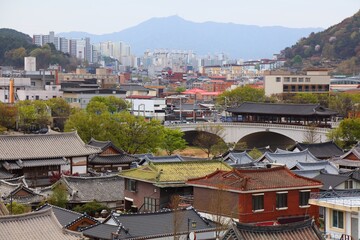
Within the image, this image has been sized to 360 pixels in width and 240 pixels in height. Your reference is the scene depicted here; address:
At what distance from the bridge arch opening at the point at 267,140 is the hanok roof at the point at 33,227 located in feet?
140

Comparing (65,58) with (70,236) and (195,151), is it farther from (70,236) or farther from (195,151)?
(70,236)

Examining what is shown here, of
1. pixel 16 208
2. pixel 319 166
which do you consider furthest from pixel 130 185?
pixel 319 166

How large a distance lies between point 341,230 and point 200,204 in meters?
6.04

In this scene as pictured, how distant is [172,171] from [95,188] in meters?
3.87

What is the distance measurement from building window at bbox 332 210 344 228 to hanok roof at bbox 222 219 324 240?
2125 millimetres

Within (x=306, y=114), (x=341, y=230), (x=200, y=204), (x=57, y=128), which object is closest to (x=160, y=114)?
(x=57, y=128)

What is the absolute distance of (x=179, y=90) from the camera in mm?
115062

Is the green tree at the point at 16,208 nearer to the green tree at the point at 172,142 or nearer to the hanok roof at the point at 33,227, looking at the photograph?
the hanok roof at the point at 33,227

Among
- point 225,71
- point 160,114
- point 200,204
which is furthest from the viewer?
point 225,71

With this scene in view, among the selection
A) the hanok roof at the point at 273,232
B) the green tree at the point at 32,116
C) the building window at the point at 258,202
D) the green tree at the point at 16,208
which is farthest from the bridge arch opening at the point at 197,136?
the hanok roof at the point at 273,232

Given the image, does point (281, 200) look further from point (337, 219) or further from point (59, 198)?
point (59, 198)

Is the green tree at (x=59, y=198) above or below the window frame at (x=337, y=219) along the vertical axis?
below

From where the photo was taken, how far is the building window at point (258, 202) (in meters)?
22.4

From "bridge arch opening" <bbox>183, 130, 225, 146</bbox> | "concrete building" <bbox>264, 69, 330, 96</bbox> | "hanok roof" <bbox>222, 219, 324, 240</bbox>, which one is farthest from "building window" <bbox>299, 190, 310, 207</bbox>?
"concrete building" <bbox>264, 69, 330, 96</bbox>
